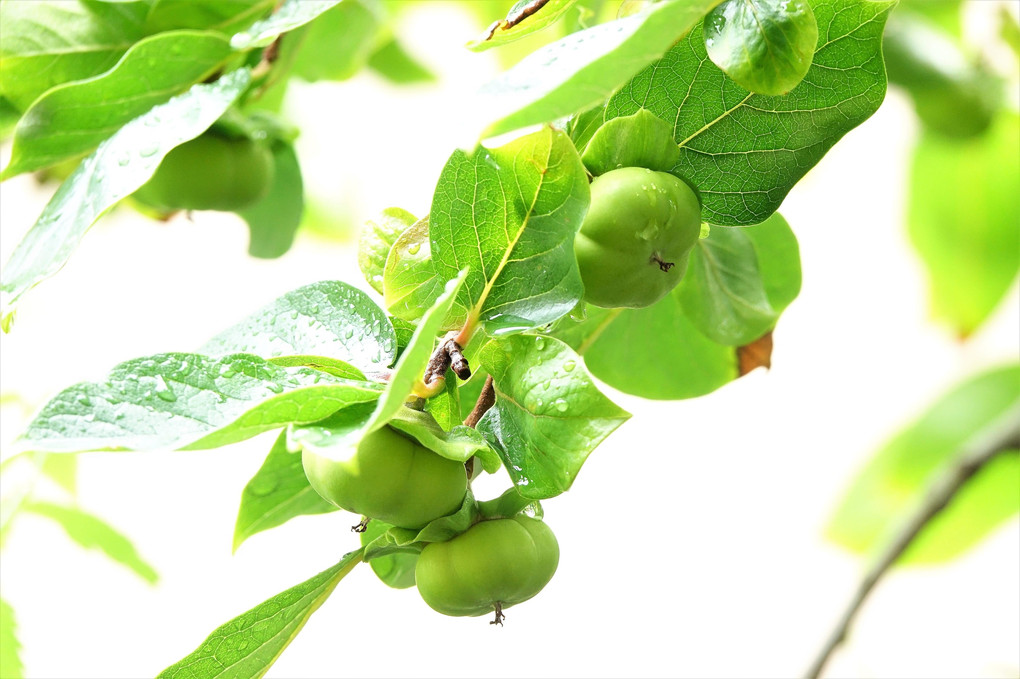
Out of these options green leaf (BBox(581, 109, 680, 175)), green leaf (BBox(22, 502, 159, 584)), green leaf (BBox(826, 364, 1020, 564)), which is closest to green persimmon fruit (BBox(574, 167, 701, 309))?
green leaf (BBox(581, 109, 680, 175))

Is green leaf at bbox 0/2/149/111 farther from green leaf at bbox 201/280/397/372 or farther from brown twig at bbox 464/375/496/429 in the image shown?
brown twig at bbox 464/375/496/429

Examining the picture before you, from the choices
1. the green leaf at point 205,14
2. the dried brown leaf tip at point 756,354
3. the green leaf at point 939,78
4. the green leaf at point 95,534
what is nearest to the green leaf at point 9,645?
the green leaf at point 95,534

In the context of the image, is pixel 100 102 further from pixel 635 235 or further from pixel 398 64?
pixel 398 64

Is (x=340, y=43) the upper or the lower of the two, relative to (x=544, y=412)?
upper

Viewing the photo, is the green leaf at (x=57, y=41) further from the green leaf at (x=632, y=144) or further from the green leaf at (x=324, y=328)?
the green leaf at (x=632, y=144)

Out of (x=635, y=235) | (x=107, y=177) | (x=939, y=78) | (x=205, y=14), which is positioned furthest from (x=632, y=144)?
(x=939, y=78)

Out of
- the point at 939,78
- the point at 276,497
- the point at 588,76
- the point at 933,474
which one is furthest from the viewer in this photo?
the point at 933,474

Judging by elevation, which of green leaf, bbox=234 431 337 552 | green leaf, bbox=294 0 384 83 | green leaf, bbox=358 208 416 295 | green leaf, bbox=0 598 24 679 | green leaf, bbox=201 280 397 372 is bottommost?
green leaf, bbox=0 598 24 679
